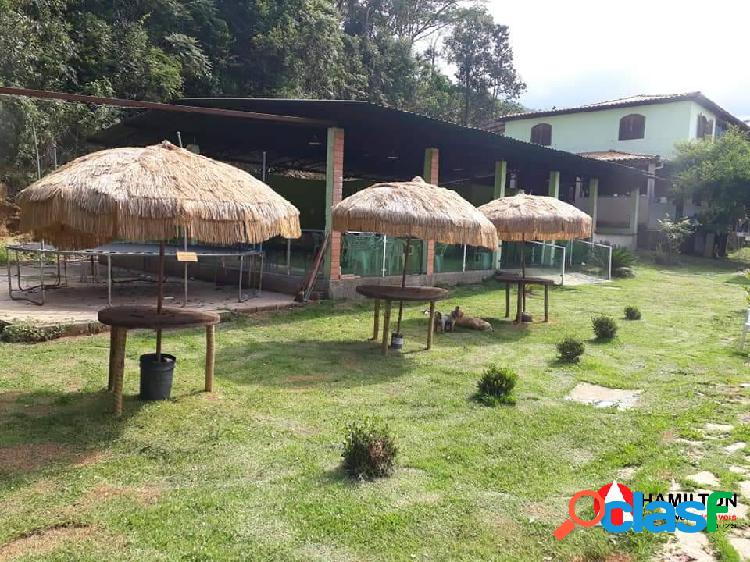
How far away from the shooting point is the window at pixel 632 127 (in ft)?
104

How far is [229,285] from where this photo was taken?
43.3 feet

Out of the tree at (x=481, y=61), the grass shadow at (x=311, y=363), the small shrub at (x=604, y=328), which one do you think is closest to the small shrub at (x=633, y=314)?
the small shrub at (x=604, y=328)

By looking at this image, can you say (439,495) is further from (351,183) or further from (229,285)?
(351,183)

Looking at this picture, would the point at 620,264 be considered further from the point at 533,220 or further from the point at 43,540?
the point at 43,540

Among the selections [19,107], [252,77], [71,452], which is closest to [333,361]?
[71,452]

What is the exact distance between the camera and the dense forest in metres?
17.4

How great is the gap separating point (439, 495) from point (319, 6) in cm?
2704

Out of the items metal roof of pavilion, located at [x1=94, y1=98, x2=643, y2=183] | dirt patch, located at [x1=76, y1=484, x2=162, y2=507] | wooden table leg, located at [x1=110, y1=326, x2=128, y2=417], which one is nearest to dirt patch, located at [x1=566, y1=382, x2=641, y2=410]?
dirt patch, located at [x1=76, y1=484, x2=162, y2=507]

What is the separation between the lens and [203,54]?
24031 mm

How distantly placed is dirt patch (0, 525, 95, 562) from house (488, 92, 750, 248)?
81.0 feet

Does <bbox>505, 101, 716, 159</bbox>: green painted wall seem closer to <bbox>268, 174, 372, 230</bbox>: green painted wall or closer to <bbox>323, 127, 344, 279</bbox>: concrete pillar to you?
<bbox>268, 174, 372, 230</bbox>: green painted wall

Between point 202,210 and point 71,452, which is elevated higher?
point 202,210

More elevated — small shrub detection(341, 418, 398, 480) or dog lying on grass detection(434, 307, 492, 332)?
dog lying on grass detection(434, 307, 492, 332)

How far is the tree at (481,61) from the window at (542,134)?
897cm
